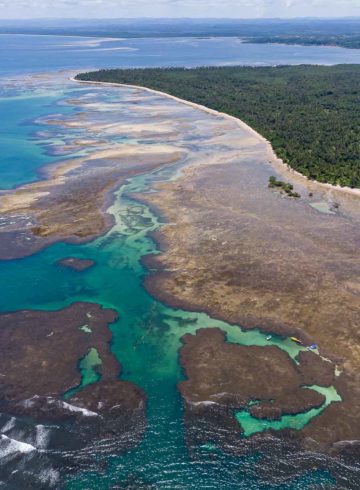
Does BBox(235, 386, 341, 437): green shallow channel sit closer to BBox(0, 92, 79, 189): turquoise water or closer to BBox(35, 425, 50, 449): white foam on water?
BBox(35, 425, 50, 449): white foam on water

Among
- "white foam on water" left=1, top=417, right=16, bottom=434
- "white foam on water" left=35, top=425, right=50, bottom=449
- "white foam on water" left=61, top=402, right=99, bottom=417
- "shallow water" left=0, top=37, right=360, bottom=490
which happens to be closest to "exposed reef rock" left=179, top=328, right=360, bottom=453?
"shallow water" left=0, top=37, right=360, bottom=490

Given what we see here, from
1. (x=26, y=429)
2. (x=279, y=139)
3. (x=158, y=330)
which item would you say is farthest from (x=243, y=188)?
(x=26, y=429)

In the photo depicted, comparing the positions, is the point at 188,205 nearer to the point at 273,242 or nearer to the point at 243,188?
the point at 243,188

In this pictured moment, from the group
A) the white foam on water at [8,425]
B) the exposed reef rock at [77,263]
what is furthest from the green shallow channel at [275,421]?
the exposed reef rock at [77,263]

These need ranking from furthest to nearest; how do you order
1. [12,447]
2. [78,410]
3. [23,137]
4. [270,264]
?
[23,137] < [270,264] < [78,410] < [12,447]

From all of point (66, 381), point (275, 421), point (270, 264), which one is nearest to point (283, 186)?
point (270, 264)

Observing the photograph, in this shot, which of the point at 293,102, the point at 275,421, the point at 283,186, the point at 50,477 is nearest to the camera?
the point at 50,477

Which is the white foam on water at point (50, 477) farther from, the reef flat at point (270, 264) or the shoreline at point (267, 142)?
the shoreline at point (267, 142)

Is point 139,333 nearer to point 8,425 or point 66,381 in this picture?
point 66,381

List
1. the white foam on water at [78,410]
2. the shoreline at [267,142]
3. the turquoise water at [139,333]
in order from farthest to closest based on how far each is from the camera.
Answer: the shoreline at [267,142] → the white foam on water at [78,410] → the turquoise water at [139,333]
